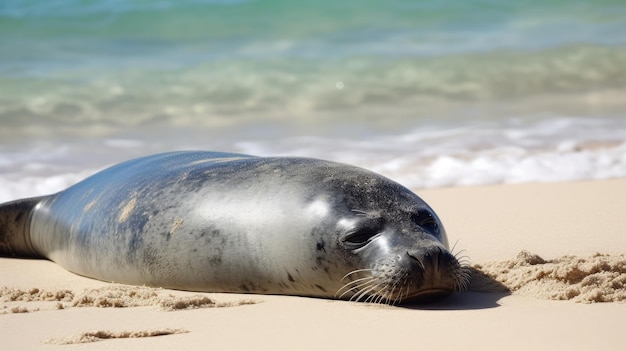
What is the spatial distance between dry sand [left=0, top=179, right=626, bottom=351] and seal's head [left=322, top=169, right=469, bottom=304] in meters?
0.07

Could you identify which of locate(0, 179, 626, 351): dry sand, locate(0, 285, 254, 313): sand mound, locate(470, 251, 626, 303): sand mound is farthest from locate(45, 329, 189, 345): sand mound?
locate(470, 251, 626, 303): sand mound

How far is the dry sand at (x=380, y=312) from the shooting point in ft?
10.3

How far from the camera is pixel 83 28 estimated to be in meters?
15.7

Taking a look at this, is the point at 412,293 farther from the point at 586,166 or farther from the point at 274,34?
the point at 274,34

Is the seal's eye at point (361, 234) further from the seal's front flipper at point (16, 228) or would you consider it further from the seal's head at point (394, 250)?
the seal's front flipper at point (16, 228)

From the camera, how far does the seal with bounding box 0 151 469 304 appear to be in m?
3.73

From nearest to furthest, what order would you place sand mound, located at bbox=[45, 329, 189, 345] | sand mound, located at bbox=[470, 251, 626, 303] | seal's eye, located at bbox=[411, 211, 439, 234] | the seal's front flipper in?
sand mound, located at bbox=[45, 329, 189, 345]
sand mound, located at bbox=[470, 251, 626, 303]
seal's eye, located at bbox=[411, 211, 439, 234]
the seal's front flipper

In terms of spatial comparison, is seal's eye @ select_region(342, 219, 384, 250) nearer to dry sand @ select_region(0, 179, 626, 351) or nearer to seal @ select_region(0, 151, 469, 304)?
seal @ select_region(0, 151, 469, 304)

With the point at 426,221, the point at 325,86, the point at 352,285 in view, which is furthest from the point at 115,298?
the point at 325,86

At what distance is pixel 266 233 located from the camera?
13.2 ft

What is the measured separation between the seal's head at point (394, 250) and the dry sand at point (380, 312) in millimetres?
72

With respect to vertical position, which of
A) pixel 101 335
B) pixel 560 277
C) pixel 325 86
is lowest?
pixel 101 335

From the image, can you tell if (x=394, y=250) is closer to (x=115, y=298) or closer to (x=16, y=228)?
(x=115, y=298)

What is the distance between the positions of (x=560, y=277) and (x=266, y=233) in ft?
3.52
